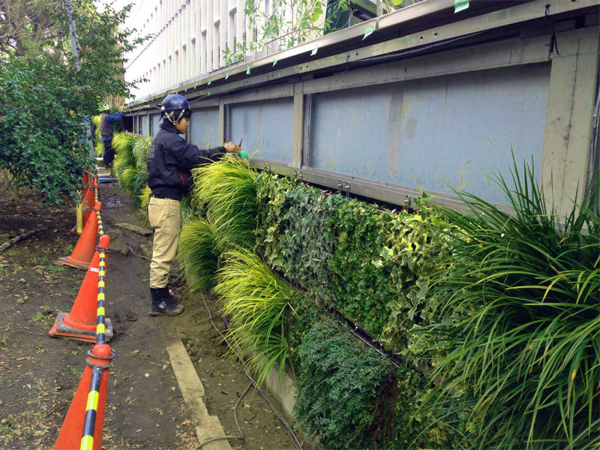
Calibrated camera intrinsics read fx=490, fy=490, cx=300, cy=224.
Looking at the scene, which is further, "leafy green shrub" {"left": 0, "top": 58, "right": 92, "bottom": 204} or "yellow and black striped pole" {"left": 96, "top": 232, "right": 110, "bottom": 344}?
"leafy green shrub" {"left": 0, "top": 58, "right": 92, "bottom": 204}

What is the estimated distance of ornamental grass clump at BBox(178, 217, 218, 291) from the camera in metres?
6.02

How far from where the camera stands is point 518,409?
179cm

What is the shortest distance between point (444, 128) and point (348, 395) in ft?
5.92

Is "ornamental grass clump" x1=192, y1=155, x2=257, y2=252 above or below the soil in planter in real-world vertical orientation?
above

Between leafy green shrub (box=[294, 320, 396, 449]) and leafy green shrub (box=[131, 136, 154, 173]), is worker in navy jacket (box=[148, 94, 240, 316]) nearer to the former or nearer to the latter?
leafy green shrub (box=[294, 320, 396, 449])

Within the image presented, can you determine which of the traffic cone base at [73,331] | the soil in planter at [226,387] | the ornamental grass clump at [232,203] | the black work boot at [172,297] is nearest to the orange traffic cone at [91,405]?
the soil in planter at [226,387]

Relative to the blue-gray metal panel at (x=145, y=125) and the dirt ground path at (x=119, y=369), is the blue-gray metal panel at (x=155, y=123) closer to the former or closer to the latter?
the blue-gray metal panel at (x=145, y=125)

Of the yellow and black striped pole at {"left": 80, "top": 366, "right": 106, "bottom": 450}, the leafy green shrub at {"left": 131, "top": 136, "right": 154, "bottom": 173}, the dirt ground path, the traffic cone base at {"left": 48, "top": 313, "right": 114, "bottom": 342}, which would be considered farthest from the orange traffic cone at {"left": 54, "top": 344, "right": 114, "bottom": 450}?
the leafy green shrub at {"left": 131, "top": 136, "right": 154, "bottom": 173}

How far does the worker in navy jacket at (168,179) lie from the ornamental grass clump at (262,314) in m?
1.72

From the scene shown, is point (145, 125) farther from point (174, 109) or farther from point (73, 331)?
point (73, 331)

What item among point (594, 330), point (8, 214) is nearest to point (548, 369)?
point (594, 330)

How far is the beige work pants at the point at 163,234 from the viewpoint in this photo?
592 centimetres

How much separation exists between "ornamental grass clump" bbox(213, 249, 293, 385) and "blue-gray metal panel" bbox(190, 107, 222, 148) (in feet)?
13.3

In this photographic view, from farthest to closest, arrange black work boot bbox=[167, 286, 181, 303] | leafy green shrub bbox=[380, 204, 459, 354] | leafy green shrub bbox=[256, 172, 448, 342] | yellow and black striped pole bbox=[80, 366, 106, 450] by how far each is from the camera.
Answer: black work boot bbox=[167, 286, 181, 303], leafy green shrub bbox=[256, 172, 448, 342], leafy green shrub bbox=[380, 204, 459, 354], yellow and black striped pole bbox=[80, 366, 106, 450]
